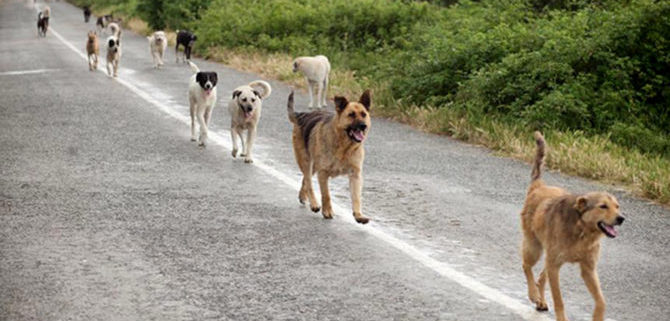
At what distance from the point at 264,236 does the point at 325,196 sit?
0.80 m

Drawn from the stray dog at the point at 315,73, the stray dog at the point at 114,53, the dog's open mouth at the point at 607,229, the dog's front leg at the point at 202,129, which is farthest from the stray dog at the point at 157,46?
the dog's open mouth at the point at 607,229

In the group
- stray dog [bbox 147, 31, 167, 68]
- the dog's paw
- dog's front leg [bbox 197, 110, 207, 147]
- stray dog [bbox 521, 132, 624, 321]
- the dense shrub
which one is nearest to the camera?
stray dog [bbox 521, 132, 624, 321]

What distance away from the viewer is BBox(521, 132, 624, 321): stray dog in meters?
5.20

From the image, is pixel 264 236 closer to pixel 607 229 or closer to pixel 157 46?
pixel 607 229

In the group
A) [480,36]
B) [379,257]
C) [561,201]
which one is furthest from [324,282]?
[480,36]

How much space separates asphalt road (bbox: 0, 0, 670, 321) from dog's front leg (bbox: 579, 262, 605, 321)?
0.38 meters

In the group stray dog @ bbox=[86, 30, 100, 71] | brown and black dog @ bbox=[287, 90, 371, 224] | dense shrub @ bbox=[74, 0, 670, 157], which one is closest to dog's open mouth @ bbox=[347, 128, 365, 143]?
brown and black dog @ bbox=[287, 90, 371, 224]

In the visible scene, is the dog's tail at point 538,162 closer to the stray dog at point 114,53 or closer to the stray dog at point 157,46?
the stray dog at point 114,53

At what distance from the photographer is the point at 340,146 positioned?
26.5 feet

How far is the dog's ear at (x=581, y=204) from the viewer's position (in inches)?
207

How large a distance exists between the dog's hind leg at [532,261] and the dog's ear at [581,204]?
60cm

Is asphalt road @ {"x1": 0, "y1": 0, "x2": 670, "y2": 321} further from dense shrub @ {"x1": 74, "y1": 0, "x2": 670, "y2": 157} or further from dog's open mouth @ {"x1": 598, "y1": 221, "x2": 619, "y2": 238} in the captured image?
dense shrub @ {"x1": 74, "y1": 0, "x2": 670, "y2": 157}

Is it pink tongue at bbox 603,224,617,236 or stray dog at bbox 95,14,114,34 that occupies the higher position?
pink tongue at bbox 603,224,617,236

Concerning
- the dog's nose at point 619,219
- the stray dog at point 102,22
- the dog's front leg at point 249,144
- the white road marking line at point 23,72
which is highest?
the dog's nose at point 619,219
